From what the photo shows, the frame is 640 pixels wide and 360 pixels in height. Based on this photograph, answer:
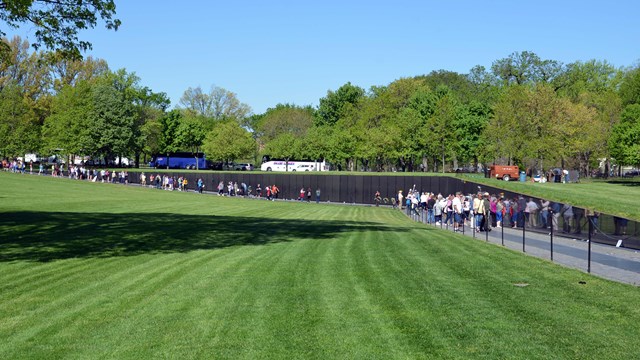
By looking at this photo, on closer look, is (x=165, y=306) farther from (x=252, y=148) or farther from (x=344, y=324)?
(x=252, y=148)

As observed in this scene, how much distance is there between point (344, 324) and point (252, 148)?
106464 millimetres

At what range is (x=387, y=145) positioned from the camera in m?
96.4

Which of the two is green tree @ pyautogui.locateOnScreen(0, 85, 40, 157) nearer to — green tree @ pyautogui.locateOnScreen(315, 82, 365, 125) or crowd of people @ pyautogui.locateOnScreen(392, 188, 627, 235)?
green tree @ pyautogui.locateOnScreen(315, 82, 365, 125)

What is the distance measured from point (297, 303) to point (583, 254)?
1249 centimetres

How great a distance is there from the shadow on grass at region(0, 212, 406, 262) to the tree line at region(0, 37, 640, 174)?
185 ft

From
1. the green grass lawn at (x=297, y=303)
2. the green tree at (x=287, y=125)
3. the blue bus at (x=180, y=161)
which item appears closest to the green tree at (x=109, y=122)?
the blue bus at (x=180, y=161)

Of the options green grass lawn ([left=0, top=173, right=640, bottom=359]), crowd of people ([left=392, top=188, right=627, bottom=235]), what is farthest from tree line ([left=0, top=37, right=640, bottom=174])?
green grass lawn ([left=0, top=173, right=640, bottom=359])

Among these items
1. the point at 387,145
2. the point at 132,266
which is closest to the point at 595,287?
the point at 132,266

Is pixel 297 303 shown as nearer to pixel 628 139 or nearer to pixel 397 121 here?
pixel 628 139

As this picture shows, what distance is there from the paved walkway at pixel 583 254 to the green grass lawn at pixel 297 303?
1.06 metres

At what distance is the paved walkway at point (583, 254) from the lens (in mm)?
16219

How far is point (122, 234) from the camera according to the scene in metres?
21.7

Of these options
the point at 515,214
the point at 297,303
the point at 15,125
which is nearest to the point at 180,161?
the point at 15,125

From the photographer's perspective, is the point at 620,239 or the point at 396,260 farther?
the point at 620,239
